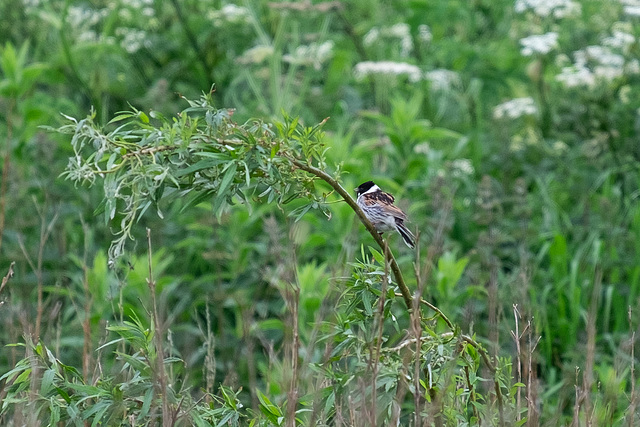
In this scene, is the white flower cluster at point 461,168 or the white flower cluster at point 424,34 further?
the white flower cluster at point 424,34

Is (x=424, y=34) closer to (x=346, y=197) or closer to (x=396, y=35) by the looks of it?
(x=396, y=35)

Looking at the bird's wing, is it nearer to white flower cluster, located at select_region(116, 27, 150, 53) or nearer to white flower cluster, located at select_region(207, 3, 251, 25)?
white flower cluster, located at select_region(207, 3, 251, 25)

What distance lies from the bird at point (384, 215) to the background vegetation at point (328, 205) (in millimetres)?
226

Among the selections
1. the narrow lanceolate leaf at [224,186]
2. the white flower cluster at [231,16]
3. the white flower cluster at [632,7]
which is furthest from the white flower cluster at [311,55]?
the narrow lanceolate leaf at [224,186]

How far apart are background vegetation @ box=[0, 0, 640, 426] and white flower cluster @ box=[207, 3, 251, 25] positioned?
64 mm

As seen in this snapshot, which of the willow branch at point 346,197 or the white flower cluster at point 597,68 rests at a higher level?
the willow branch at point 346,197

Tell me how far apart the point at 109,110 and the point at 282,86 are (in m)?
1.64

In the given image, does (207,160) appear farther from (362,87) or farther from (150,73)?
(362,87)

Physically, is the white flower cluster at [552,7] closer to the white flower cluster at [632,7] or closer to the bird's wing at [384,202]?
the white flower cluster at [632,7]

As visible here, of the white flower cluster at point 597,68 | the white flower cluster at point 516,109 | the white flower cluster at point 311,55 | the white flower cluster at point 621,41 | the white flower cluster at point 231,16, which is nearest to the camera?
the white flower cluster at point 597,68

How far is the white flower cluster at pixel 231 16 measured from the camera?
7734 millimetres

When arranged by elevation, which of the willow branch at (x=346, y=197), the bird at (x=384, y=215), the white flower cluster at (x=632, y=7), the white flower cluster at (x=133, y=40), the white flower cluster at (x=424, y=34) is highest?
the willow branch at (x=346, y=197)

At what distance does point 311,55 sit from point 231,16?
79 cm

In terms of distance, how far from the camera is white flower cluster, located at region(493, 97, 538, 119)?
713 centimetres
